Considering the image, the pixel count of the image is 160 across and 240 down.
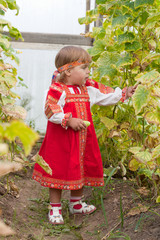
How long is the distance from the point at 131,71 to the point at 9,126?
151cm

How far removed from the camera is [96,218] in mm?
1773

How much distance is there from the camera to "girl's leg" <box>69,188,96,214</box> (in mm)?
1863

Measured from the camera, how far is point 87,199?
2.08 m

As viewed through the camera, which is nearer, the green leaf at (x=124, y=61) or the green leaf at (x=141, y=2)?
the green leaf at (x=141, y=2)

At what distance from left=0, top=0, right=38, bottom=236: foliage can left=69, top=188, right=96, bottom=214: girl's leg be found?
448mm

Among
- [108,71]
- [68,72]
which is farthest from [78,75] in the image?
[108,71]

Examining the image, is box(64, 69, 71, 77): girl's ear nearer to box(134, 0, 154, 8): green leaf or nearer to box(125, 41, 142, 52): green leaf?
box(125, 41, 142, 52): green leaf

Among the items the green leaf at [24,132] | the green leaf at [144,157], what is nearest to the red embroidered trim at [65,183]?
the green leaf at [144,157]

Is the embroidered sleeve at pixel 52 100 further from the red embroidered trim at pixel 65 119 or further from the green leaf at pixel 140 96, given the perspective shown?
the green leaf at pixel 140 96

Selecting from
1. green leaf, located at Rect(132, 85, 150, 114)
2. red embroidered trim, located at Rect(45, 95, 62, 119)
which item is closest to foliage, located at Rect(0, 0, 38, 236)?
red embroidered trim, located at Rect(45, 95, 62, 119)

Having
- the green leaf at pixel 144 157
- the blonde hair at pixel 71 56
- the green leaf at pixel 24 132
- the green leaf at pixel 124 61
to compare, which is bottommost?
the green leaf at pixel 144 157

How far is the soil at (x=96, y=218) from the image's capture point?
57.0 inches

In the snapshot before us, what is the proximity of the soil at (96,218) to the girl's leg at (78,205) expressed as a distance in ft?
0.10

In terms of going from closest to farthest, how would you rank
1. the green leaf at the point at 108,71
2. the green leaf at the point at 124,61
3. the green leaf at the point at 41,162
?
the green leaf at the point at 41,162 → the green leaf at the point at 124,61 → the green leaf at the point at 108,71
